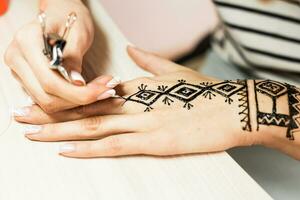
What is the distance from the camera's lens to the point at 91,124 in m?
0.66

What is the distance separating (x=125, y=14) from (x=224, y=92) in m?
0.76

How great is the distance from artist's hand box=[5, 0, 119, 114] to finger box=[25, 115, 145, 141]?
0.04 metres

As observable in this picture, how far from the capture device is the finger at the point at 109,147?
620mm

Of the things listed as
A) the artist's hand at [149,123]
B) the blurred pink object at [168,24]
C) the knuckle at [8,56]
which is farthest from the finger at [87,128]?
the blurred pink object at [168,24]

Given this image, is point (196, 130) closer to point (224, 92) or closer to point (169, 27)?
point (224, 92)

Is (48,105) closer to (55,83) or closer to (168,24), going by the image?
(55,83)

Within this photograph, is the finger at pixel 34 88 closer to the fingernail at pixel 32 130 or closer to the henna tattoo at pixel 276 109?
the fingernail at pixel 32 130

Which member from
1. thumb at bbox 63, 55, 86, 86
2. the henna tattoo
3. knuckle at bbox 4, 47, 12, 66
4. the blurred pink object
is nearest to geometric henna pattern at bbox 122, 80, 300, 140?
the henna tattoo

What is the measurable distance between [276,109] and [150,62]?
0.27m

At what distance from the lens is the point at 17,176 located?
1.90 ft

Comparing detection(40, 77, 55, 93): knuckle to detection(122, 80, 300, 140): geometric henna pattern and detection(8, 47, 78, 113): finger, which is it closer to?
detection(8, 47, 78, 113): finger

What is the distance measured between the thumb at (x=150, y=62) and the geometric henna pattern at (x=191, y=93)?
85 mm

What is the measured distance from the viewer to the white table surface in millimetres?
570

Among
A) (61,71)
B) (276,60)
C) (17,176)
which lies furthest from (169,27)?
(17,176)
